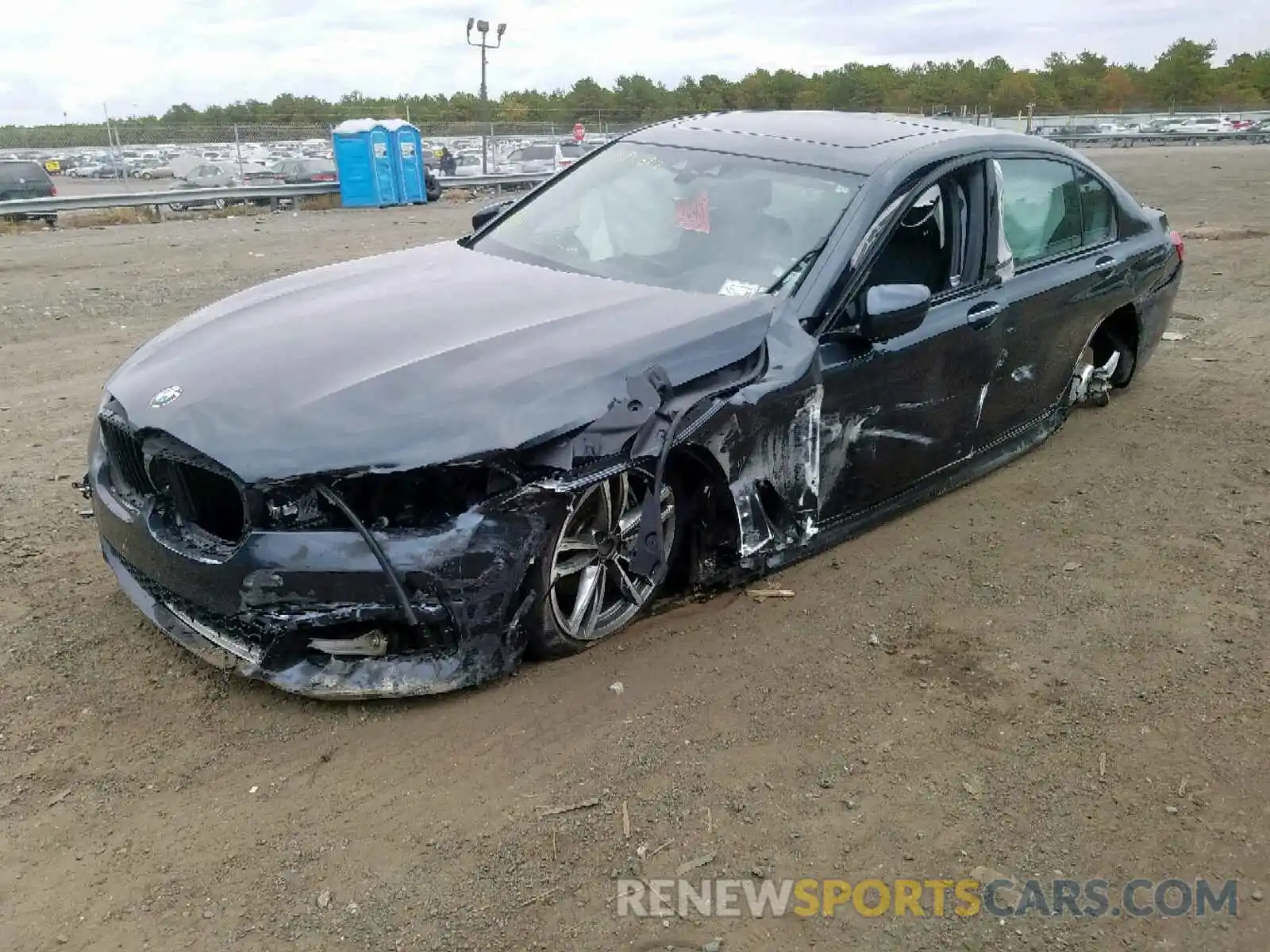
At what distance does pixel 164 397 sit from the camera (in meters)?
3.07

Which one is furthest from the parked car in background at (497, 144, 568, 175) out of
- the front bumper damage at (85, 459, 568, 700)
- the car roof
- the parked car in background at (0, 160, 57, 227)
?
the front bumper damage at (85, 459, 568, 700)

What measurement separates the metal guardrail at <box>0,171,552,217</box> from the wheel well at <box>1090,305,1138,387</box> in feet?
31.9

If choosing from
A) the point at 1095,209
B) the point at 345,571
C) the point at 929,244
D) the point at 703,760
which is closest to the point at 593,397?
the point at 345,571

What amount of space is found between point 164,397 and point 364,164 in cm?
1879

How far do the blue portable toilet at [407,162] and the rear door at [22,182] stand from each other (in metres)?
6.42

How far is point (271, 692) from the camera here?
10.1ft

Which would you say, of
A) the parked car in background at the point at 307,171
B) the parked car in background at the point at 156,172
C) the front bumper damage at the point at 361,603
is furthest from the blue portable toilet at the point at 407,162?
the front bumper damage at the point at 361,603

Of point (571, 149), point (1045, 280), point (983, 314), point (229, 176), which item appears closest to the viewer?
point (983, 314)

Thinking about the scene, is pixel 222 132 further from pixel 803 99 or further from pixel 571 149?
pixel 803 99

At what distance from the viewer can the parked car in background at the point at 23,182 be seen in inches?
730

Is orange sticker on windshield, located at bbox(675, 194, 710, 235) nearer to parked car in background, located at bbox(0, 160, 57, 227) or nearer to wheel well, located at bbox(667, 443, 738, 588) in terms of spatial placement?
wheel well, located at bbox(667, 443, 738, 588)

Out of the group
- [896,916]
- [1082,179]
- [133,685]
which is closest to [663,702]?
[896,916]

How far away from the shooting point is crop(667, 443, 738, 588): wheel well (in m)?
3.36

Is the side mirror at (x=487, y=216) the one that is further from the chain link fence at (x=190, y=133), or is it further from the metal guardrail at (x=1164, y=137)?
the metal guardrail at (x=1164, y=137)
